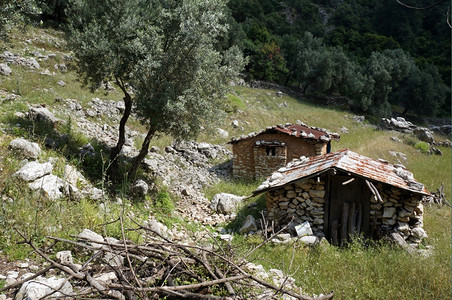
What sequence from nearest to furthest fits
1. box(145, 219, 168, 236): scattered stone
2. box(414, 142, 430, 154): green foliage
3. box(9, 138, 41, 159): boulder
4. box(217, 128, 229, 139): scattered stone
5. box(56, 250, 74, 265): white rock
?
1. box(56, 250, 74, 265): white rock
2. box(145, 219, 168, 236): scattered stone
3. box(9, 138, 41, 159): boulder
4. box(217, 128, 229, 139): scattered stone
5. box(414, 142, 430, 154): green foliage

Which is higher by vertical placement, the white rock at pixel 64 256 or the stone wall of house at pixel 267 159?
the white rock at pixel 64 256

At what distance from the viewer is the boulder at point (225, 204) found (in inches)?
388

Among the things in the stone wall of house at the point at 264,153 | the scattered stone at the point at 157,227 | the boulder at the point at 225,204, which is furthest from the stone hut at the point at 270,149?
the scattered stone at the point at 157,227

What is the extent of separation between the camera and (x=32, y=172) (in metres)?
5.84

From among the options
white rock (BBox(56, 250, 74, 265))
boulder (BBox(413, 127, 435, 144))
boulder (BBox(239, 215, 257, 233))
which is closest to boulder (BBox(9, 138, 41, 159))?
white rock (BBox(56, 250, 74, 265))

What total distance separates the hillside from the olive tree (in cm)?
152

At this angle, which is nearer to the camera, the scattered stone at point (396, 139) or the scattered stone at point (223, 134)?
the scattered stone at point (223, 134)

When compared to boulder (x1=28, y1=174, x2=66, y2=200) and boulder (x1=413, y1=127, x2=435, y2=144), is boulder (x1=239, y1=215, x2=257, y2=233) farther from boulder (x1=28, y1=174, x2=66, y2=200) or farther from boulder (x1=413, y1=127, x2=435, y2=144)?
boulder (x1=413, y1=127, x2=435, y2=144)

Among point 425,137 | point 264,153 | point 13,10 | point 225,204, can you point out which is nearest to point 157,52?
point 13,10

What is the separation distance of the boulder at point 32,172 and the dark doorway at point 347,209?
7629 millimetres

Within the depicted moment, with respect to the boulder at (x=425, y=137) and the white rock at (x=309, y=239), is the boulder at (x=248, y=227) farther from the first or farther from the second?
the boulder at (x=425, y=137)

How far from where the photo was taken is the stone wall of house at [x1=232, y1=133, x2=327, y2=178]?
1403cm

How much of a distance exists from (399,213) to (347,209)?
141cm

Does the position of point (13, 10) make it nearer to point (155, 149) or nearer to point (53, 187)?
point (53, 187)
